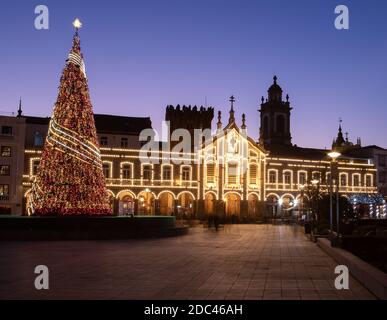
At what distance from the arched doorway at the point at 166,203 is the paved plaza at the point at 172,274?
48.1 m

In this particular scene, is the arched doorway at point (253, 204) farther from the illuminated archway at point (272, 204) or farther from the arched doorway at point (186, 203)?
the arched doorway at point (186, 203)

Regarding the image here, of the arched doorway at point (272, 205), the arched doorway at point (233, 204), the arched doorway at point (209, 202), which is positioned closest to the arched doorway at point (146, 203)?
the arched doorway at point (209, 202)

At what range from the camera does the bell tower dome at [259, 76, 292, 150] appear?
9345cm

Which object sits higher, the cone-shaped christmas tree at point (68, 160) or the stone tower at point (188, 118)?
the stone tower at point (188, 118)

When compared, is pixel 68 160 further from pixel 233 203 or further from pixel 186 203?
pixel 233 203

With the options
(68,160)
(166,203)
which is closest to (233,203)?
(166,203)

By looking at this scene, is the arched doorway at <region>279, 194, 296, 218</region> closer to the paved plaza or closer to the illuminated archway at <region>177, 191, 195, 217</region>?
the illuminated archway at <region>177, 191, 195, 217</region>

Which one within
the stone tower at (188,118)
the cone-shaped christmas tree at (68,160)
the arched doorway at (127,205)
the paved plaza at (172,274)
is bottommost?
the paved plaza at (172,274)

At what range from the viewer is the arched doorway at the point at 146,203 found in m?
71.6

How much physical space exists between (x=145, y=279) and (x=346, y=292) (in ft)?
16.8

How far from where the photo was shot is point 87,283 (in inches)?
560

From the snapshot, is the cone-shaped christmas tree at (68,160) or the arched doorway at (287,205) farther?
the arched doorway at (287,205)

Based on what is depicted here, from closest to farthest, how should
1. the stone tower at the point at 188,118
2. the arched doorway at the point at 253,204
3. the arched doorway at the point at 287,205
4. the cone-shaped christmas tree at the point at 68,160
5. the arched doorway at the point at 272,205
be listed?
the cone-shaped christmas tree at the point at 68,160 < the arched doorway at the point at 253,204 < the arched doorway at the point at 272,205 < the arched doorway at the point at 287,205 < the stone tower at the point at 188,118
